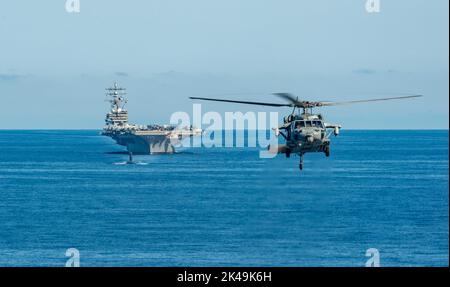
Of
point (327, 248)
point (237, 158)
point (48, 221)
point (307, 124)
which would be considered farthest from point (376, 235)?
point (237, 158)

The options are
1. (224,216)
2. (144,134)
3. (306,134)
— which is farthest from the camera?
(144,134)

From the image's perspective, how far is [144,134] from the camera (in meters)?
178

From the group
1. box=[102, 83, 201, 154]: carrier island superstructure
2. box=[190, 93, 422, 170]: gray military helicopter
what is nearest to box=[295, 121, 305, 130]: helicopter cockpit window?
box=[190, 93, 422, 170]: gray military helicopter

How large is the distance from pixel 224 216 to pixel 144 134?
74.6 meters

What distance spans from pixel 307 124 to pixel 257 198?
8361 cm

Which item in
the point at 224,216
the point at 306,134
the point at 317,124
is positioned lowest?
the point at 224,216

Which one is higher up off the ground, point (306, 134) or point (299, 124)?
point (299, 124)

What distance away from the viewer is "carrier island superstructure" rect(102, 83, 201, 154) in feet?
585

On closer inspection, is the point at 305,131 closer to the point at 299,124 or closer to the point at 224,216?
the point at 299,124

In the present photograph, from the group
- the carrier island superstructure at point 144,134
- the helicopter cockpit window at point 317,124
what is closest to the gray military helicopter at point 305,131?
the helicopter cockpit window at point 317,124

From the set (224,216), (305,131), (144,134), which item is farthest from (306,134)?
(144,134)

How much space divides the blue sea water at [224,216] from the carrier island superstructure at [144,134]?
14.3 meters
